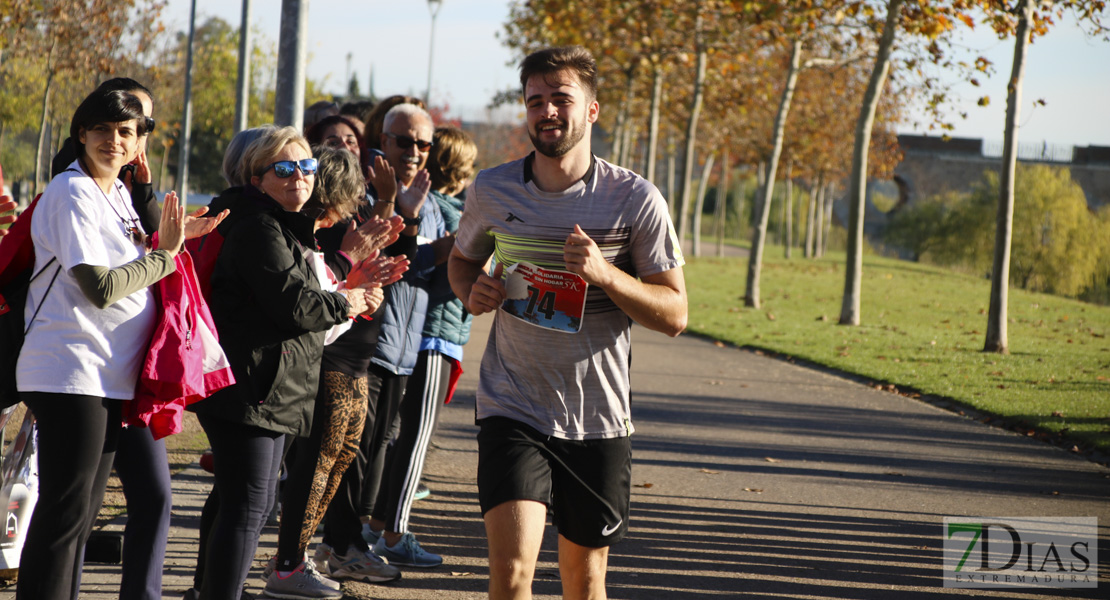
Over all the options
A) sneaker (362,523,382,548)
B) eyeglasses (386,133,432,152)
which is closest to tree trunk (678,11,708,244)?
eyeglasses (386,133,432,152)

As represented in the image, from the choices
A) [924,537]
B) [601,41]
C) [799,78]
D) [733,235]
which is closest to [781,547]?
[924,537]

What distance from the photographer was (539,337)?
3.28 m

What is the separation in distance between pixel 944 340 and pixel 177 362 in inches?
602

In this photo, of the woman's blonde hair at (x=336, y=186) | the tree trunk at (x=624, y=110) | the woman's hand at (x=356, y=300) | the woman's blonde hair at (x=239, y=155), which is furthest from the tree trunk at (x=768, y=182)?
the woman's blonde hair at (x=239, y=155)

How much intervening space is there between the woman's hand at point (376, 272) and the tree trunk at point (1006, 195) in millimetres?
12491

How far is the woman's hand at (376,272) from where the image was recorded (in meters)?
4.15

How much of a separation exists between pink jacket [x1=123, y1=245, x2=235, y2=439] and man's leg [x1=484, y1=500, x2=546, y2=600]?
3.58 feet

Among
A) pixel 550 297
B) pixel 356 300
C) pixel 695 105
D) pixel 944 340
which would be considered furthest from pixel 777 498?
pixel 695 105

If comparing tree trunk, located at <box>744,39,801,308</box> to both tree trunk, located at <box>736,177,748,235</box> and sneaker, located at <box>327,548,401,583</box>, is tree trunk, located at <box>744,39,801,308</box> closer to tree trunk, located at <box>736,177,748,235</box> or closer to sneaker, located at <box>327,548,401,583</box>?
sneaker, located at <box>327,548,401,583</box>

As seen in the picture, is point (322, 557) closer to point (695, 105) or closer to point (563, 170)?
point (563, 170)

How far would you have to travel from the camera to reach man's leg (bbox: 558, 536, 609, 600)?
3.29 meters

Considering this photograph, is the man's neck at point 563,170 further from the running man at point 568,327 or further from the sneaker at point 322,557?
the sneaker at point 322,557

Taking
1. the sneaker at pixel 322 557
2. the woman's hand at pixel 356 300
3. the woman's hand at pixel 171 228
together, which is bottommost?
the sneaker at pixel 322 557

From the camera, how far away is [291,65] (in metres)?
7.36
